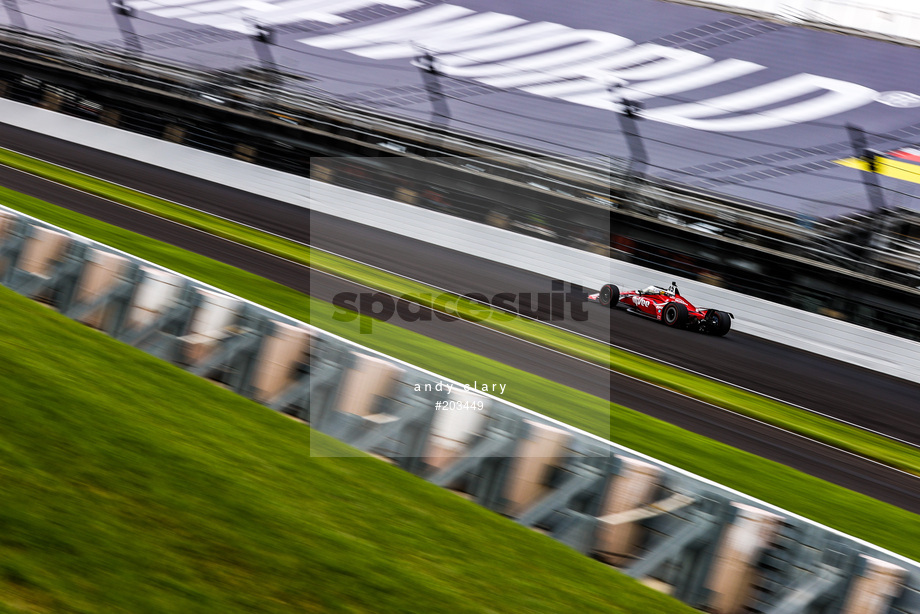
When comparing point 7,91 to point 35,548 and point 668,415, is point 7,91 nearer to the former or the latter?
point 668,415

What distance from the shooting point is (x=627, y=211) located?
1584cm

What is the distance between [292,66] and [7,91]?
8518mm

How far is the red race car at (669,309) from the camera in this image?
41.3ft

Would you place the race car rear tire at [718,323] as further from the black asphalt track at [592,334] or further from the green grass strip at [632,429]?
the green grass strip at [632,429]

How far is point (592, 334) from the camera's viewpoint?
1125 cm

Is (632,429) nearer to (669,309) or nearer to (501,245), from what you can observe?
(669,309)

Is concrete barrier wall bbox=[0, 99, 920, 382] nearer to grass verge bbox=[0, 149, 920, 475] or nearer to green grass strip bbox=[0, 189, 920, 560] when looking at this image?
grass verge bbox=[0, 149, 920, 475]

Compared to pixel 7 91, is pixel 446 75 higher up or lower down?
higher up

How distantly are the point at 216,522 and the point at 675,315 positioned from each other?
34.5 ft

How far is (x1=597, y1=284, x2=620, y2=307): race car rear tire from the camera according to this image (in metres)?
13.1

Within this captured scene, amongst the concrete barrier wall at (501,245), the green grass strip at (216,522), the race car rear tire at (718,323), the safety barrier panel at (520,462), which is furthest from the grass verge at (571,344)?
the green grass strip at (216,522)

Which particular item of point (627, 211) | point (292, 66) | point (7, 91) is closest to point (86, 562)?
point (627, 211)

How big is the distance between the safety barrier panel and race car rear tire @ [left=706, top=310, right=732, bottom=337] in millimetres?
8821

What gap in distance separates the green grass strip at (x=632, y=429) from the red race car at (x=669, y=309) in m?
5.13
